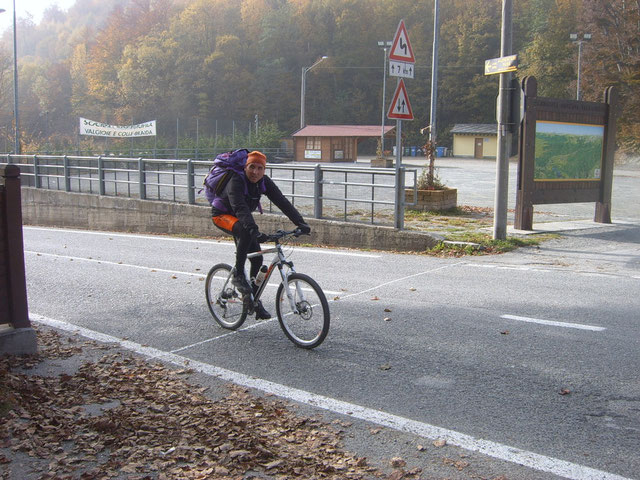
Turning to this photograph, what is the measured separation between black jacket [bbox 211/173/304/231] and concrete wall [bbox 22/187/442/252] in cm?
625

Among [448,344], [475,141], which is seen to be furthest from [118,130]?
[448,344]

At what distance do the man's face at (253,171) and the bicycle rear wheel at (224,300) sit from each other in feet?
3.35

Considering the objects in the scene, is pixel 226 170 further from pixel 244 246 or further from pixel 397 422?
pixel 397 422

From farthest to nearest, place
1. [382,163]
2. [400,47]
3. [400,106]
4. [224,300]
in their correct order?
1. [382,163]
2. [400,106]
3. [400,47]
4. [224,300]

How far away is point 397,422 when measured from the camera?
436 centimetres

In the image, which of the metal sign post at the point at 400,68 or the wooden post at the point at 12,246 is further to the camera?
the metal sign post at the point at 400,68

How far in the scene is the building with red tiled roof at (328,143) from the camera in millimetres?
56406

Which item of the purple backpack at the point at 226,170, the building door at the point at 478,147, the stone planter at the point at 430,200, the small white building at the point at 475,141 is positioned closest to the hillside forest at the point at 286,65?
the small white building at the point at 475,141

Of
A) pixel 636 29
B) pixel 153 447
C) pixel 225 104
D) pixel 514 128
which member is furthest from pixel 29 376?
pixel 225 104

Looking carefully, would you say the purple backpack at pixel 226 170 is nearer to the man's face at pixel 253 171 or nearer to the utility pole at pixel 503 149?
the man's face at pixel 253 171

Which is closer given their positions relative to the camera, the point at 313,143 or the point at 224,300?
the point at 224,300

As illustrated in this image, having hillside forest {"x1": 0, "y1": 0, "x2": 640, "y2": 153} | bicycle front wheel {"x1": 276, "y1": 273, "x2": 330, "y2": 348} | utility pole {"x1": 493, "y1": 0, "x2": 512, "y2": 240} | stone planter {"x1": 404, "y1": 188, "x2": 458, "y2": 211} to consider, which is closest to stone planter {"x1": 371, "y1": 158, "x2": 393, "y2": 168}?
hillside forest {"x1": 0, "y1": 0, "x2": 640, "y2": 153}

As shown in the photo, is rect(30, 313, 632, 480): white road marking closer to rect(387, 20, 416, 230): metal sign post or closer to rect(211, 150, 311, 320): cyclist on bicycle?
rect(211, 150, 311, 320): cyclist on bicycle

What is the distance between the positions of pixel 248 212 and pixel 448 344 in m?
2.21
